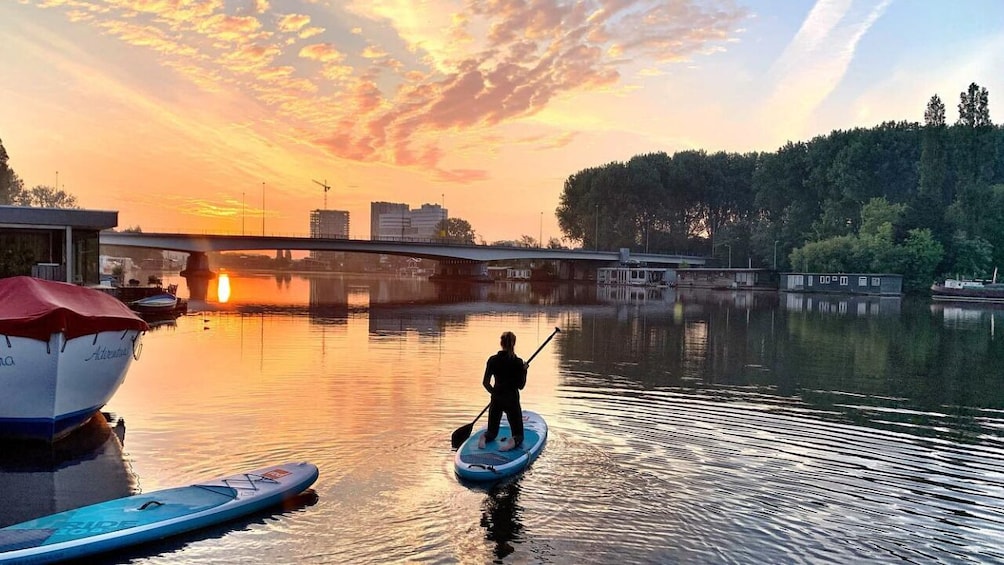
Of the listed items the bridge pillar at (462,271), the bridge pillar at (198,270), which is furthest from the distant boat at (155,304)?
Result: the bridge pillar at (462,271)

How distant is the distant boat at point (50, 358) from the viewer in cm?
1381

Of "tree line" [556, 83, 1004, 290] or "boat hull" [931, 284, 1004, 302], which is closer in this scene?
"boat hull" [931, 284, 1004, 302]

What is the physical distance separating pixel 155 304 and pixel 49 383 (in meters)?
36.0

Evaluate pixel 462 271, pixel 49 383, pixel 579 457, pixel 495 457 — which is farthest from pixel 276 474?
pixel 462 271

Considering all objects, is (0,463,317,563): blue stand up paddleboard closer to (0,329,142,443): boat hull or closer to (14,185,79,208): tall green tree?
(0,329,142,443): boat hull

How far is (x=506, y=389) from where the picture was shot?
522 inches

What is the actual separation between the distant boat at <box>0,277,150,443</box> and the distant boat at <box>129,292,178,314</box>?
110 ft

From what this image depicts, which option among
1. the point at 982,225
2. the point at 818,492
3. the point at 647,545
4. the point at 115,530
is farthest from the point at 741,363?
the point at 982,225

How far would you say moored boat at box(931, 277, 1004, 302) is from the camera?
89750 millimetres

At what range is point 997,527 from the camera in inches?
422

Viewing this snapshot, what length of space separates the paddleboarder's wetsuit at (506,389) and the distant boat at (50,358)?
28.4 ft

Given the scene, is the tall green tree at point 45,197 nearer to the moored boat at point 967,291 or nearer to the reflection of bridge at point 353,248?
the reflection of bridge at point 353,248

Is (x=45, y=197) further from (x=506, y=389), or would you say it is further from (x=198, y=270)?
(x=506, y=389)

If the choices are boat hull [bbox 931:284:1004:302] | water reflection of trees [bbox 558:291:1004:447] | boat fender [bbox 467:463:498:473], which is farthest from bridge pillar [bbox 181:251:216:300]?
boat hull [bbox 931:284:1004:302]
